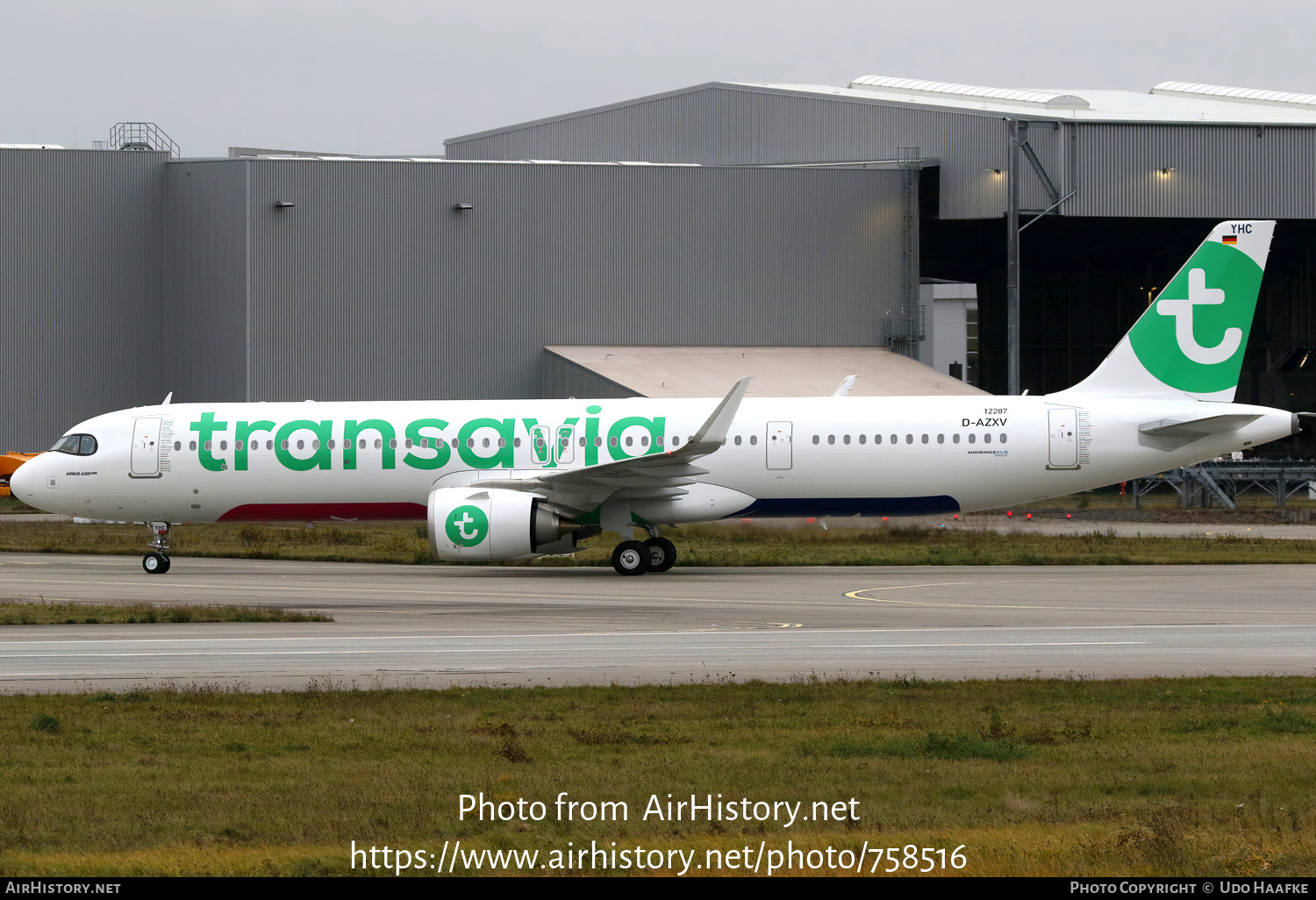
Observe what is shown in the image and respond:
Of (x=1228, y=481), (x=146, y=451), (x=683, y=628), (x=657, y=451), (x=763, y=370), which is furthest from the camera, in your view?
(x=1228, y=481)

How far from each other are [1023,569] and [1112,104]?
34441 millimetres

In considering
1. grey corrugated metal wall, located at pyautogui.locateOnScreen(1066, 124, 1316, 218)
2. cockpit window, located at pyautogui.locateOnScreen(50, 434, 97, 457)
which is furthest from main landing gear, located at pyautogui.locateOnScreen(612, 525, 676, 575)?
grey corrugated metal wall, located at pyautogui.locateOnScreen(1066, 124, 1316, 218)

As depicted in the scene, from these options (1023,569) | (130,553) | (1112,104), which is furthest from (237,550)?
(1112,104)

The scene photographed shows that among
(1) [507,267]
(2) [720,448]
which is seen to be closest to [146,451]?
(2) [720,448]

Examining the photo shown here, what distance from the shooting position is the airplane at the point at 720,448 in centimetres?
2659

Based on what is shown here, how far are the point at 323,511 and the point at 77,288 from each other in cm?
A: 2615

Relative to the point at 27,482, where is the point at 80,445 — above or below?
above

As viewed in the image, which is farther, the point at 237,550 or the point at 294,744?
the point at 237,550

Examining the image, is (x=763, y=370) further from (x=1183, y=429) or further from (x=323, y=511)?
(x=323, y=511)

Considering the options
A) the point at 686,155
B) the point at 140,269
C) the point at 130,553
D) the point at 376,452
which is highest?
the point at 686,155

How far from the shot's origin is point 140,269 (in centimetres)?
5012

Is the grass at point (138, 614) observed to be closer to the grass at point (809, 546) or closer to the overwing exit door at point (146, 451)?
the overwing exit door at point (146, 451)

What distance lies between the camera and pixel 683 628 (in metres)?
17.5

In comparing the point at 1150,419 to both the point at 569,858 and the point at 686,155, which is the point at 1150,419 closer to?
the point at 569,858
